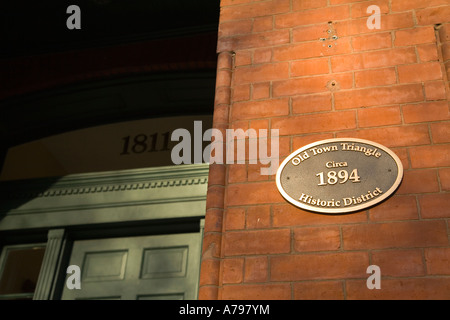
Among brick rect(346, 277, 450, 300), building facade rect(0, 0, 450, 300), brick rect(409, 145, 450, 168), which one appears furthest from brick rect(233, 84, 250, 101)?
brick rect(346, 277, 450, 300)

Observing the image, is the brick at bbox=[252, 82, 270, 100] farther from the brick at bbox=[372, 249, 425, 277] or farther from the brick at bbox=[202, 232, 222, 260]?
the brick at bbox=[372, 249, 425, 277]

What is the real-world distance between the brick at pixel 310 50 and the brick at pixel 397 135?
480 mm

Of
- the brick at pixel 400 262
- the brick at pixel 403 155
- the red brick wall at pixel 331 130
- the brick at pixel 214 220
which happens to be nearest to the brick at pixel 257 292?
the red brick wall at pixel 331 130

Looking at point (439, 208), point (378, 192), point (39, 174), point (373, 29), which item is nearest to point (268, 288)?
point (378, 192)

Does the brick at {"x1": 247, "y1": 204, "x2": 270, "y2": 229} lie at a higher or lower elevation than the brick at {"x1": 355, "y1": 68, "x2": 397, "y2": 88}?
lower

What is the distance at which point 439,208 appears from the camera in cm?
188

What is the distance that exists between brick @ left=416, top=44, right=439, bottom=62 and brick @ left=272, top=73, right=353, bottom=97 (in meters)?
0.32

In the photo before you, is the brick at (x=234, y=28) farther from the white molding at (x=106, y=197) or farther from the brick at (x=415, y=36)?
the white molding at (x=106, y=197)

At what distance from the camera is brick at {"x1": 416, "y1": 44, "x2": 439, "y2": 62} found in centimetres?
223

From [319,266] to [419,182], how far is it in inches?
20.4

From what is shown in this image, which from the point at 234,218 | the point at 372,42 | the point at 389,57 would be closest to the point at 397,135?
the point at 389,57

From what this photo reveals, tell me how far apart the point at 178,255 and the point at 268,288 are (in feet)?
4.74

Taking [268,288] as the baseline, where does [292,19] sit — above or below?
above

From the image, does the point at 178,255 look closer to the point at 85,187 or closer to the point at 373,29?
the point at 85,187
